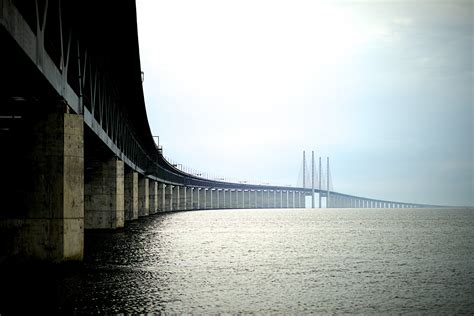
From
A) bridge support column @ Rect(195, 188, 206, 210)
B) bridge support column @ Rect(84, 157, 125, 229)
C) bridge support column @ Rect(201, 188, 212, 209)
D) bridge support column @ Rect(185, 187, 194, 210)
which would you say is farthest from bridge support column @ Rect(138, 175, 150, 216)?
bridge support column @ Rect(201, 188, 212, 209)

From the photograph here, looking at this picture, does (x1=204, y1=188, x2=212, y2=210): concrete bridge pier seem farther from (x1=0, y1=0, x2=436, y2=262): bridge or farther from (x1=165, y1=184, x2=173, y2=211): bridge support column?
(x1=0, y1=0, x2=436, y2=262): bridge

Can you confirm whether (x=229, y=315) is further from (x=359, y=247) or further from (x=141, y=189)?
(x=141, y=189)

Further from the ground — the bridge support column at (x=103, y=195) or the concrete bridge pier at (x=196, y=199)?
the bridge support column at (x=103, y=195)

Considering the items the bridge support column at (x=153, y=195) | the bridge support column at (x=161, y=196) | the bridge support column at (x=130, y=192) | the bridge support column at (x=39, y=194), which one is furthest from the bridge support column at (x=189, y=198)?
the bridge support column at (x=39, y=194)

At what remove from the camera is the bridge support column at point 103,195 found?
159 feet

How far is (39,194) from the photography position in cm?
2186

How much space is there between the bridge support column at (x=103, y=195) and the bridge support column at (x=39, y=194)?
2597 centimetres

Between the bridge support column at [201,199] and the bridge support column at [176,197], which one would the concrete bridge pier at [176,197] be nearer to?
the bridge support column at [176,197]

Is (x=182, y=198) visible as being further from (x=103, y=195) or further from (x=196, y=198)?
(x=103, y=195)

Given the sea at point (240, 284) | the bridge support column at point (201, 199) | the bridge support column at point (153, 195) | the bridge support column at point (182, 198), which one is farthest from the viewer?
the bridge support column at point (201, 199)

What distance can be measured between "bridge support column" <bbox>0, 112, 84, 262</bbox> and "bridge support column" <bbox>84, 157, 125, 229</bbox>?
85.2ft

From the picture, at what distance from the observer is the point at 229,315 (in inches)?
594

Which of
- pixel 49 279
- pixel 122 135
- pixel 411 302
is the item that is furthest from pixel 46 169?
pixel 122 135

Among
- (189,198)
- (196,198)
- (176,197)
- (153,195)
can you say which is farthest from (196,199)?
(153,195)
